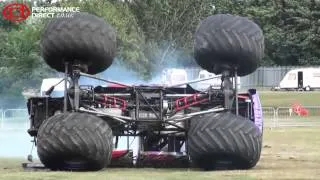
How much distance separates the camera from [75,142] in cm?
1283

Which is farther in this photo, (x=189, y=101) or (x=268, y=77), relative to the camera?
(x=268, y=77)

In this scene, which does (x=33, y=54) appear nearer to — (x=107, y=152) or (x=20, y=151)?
(x=20, y=151)

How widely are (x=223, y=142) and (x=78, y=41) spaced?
9.76 feet

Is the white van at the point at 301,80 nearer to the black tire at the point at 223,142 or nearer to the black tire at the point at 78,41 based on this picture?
the black tire at the point at 78,41

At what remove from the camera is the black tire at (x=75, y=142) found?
12.8 metres

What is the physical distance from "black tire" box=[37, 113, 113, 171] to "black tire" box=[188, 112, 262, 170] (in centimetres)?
136

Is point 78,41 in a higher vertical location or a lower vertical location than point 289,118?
higher

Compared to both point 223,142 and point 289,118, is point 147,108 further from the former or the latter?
point 289,118

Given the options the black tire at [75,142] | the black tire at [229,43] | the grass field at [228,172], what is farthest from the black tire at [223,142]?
the black tire at [75,142]

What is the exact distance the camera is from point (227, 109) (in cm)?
1395

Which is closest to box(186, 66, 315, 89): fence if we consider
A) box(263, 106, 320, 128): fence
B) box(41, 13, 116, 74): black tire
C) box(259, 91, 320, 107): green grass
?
box(259, 91, 320, 107): green grass

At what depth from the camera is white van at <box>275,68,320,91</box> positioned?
6712cm

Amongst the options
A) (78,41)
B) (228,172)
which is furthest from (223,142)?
(78,41)

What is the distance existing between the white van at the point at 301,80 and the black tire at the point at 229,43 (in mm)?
53440
